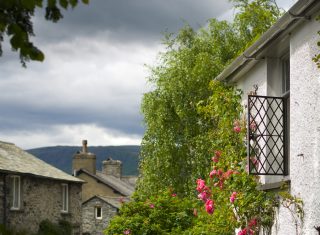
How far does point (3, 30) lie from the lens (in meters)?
4.61

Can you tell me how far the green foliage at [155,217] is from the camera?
19344 mm

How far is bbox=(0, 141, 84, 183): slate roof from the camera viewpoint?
114ft

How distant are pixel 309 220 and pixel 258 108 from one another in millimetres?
3106

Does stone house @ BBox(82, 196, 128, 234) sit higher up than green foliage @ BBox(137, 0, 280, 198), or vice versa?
green foliage @ BBox(137, 0, 280, 198)

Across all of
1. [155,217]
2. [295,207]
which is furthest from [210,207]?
[155,217]

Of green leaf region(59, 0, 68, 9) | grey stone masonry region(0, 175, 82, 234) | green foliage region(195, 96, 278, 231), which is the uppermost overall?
green leaf region(59, 0, 68, 9)

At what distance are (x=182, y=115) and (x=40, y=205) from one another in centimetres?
1413

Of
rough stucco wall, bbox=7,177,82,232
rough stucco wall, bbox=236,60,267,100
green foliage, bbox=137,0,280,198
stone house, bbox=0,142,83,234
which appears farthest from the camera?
rough stucco wall, bbox=7,177,82,232

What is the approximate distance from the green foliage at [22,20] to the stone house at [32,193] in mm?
28239

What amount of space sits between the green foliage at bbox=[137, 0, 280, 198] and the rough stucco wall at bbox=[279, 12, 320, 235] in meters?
12.6

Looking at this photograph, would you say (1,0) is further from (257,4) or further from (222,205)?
(257,4)

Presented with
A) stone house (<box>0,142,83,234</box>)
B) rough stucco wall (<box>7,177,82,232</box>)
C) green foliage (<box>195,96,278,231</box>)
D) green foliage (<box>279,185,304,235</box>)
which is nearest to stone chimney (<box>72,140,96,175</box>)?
stone house (<box>0,142,83,234</box>)

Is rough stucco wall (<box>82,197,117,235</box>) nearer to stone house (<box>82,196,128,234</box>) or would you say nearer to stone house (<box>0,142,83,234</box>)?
stone house (<box>82,196,128,234</box>)

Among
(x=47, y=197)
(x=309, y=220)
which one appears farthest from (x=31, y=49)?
(x=47, y=197)
